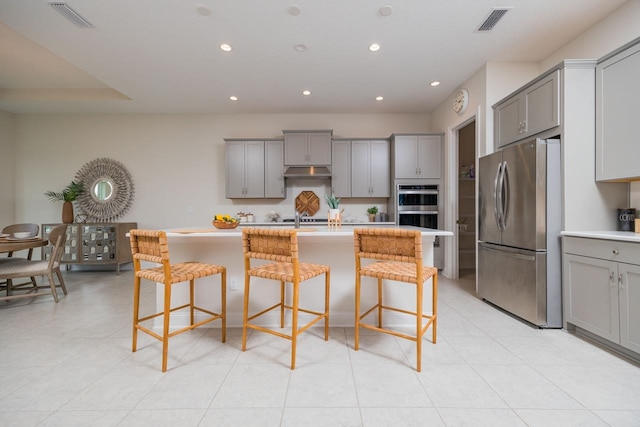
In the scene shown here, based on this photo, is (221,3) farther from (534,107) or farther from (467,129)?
(467,129)

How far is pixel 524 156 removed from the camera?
8.30 feet

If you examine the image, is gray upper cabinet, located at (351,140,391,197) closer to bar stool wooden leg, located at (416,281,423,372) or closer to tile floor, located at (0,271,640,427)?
tile floor, located at (0,271,640,427)

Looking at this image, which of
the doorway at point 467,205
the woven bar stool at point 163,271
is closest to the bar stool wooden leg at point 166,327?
the woven bar stool at point 163,271

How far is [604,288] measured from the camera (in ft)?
6.81

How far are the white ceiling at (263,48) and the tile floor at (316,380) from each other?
2893 millimetres

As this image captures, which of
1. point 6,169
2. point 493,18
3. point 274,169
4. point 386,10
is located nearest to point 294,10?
point 386,10

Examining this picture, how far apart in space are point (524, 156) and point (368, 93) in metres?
2.45

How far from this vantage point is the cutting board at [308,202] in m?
5.11

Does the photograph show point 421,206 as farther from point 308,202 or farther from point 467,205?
point 308,202

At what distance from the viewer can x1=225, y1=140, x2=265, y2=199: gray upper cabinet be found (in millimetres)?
4812

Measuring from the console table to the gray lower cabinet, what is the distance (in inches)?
232

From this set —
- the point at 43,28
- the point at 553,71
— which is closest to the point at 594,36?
the point at 553,71

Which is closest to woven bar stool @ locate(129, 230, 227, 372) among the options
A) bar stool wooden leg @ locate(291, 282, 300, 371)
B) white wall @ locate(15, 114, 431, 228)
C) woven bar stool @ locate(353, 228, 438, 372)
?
bar stool wooden leg @ locate(291, 282, 300, 371)

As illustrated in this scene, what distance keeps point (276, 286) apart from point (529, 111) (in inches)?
122
